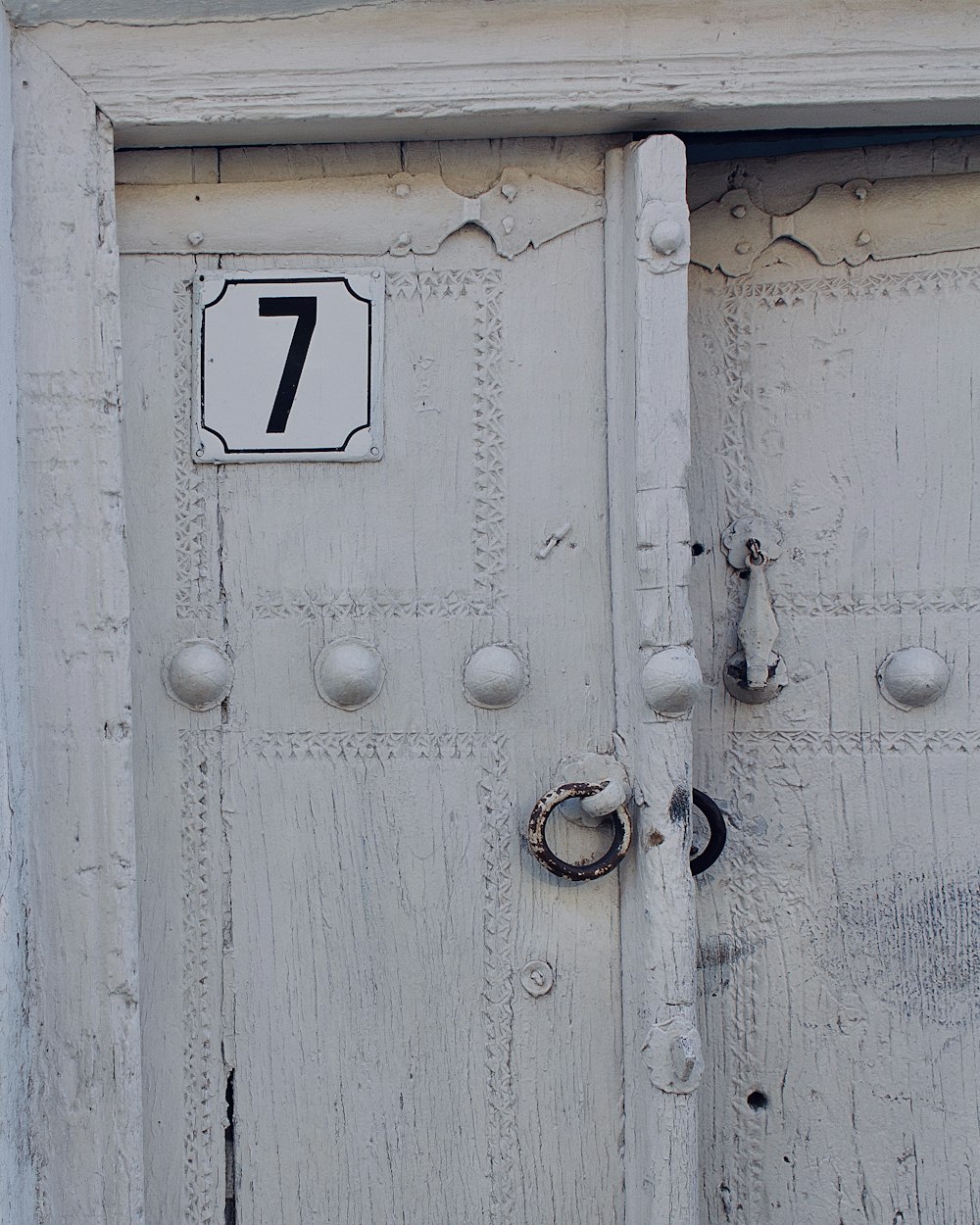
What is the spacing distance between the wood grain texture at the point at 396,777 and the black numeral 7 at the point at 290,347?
49 millimetres

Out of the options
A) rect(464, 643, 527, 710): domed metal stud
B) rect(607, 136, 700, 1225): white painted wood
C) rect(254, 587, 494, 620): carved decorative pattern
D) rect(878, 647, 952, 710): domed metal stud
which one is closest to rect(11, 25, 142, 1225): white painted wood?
rect(254, 587, 494, 620): carved decorative pattern

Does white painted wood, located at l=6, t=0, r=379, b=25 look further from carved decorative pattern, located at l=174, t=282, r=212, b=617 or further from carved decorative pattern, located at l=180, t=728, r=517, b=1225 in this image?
carved decorative pattern, located at l=180, t=728, r=517, b=1225

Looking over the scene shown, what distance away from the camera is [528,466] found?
3.60ft

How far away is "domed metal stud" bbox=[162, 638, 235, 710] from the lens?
3.56ft

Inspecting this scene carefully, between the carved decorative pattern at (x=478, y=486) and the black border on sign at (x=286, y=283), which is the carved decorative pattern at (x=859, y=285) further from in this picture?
the black border on sign at (x=286, y=283)

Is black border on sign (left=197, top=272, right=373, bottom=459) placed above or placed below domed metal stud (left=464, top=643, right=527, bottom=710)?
above

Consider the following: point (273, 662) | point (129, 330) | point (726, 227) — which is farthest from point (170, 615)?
point (726, 227)

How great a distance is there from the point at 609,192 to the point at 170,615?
625 mm

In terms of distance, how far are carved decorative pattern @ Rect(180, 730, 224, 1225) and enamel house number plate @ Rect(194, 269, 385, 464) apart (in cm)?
31

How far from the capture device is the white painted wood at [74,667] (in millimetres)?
1044

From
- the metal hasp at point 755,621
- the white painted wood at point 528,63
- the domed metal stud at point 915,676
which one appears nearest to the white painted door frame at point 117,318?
the white painted wood at point 528,63

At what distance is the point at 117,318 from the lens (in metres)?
1.06

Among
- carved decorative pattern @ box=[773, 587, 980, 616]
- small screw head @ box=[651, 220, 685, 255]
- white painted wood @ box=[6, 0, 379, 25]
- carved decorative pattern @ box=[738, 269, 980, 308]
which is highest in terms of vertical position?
white painted wood @ box=[6, 0, 379, 25]

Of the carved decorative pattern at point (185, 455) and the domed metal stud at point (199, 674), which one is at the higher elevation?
the carved decorative pattern at point (185, 455)
